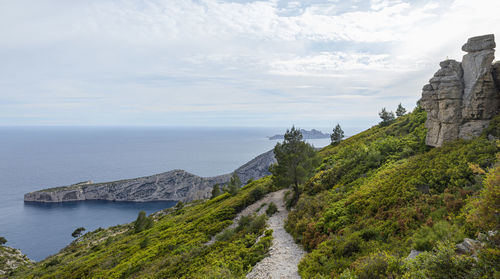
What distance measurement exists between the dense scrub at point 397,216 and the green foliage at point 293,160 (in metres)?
5.83

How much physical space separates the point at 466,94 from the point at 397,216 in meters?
11.7

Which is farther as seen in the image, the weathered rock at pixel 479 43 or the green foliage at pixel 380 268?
the weathered rock at pixel 479 43

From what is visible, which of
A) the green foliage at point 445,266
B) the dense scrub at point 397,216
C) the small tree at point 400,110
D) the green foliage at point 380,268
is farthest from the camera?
the small tree at point 400,110

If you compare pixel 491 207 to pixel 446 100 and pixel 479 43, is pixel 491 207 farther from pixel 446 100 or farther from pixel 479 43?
pixel 479 43

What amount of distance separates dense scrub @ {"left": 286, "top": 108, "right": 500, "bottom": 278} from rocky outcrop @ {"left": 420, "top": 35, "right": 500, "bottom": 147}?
65.5 inches

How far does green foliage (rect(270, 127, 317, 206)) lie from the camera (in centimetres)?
2580

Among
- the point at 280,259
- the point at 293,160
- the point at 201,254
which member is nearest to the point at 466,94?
the point at 293,160

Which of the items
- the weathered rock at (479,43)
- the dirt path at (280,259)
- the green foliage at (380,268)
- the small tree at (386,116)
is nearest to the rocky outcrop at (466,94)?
the weathered rock at (479,43)

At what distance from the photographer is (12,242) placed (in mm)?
78750

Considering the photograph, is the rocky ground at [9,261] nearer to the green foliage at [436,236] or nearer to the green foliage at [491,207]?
the green foliage at [436,236]

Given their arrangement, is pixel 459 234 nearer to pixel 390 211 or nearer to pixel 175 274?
pixel 390 211

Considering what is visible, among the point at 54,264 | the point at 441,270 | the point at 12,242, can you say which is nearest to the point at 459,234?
the point at 441,270

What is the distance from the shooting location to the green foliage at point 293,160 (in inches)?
1016

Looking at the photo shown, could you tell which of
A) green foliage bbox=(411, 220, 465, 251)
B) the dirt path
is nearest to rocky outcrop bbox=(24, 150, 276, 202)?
the dirt path
